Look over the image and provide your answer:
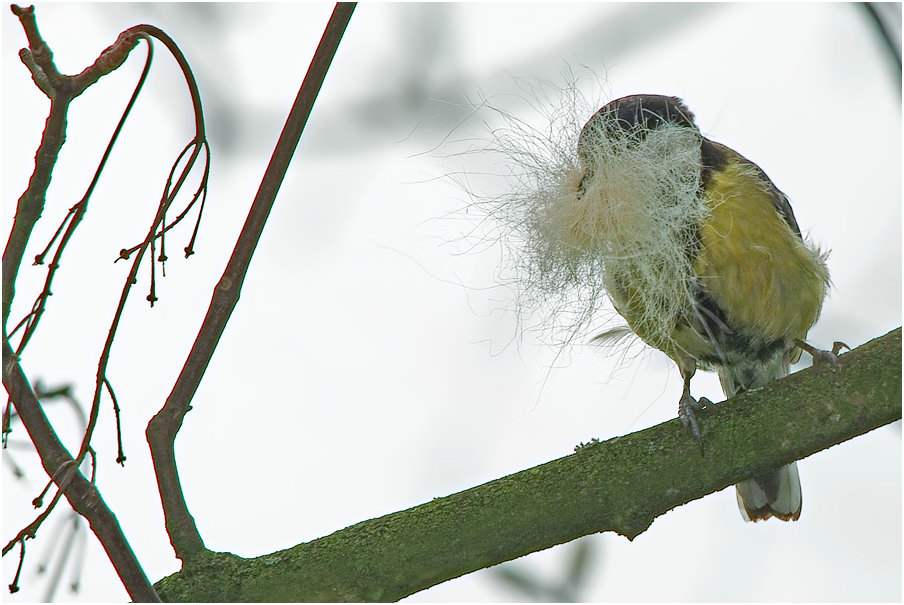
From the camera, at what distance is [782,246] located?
9.04ft

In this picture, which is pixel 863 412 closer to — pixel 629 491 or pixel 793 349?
pixel 629 491

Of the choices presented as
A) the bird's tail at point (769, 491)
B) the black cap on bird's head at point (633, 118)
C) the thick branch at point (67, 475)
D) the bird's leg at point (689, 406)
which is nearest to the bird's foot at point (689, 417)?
the bird's leg at point (689, 406)

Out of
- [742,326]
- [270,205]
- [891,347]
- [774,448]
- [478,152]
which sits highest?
[478,152]

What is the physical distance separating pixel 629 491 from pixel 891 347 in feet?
2.37

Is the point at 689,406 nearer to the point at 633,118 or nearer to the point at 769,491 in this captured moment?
the point at 633,118

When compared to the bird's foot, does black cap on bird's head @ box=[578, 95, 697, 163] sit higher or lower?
higher

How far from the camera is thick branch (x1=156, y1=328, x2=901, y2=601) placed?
2.04 m

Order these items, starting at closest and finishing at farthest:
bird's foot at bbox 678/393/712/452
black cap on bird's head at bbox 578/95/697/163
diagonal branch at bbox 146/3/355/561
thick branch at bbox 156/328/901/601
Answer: diagonal branch at bbox 146/3/355/561 < thick branch at bbox 156/328/901/601 < bird's foot at bbox 678/393/712/452 < black cap on bird's head at bbox 578/95/697/163

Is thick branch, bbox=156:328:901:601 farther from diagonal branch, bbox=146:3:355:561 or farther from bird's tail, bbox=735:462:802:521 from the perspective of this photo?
bird's tail, bbox=735:462:802:521

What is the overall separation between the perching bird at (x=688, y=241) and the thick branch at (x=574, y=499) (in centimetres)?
11

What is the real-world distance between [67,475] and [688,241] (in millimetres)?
1642

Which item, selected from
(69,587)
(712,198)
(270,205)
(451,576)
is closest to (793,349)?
(712,198)

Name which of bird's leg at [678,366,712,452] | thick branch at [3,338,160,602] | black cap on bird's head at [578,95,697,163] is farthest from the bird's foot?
thick branch at [3,338,160,602]

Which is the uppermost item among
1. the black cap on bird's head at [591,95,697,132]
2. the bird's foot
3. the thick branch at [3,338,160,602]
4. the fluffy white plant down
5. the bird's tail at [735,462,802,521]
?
the black cap on bird's head at [591,95,697,132]
